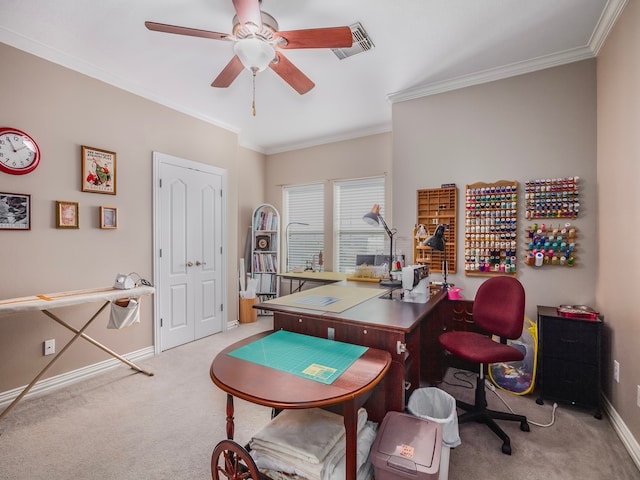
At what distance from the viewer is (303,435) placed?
1.36m

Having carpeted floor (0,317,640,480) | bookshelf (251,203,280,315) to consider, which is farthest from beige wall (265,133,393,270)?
carpeted floor (0,317,640,480)

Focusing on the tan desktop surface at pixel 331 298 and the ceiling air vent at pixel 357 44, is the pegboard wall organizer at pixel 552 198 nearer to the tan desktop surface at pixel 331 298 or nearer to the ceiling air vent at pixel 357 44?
the tan desktop surface at pixel 331 298

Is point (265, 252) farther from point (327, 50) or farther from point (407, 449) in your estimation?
point (407, 449)

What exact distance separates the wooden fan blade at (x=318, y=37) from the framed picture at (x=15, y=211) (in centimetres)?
238

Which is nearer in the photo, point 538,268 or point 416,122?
point 538,268

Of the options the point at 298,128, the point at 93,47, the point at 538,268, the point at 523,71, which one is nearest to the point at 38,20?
the point at 93,47

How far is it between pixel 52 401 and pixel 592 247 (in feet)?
15.0

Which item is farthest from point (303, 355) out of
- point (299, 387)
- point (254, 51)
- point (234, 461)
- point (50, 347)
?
point (50, 347)

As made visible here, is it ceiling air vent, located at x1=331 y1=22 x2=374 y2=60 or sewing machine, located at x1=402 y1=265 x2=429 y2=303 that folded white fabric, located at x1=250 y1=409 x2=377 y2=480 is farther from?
ceiling air vent, located at x1=331 y1=22 x2=374 y2=60

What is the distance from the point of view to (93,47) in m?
2.51

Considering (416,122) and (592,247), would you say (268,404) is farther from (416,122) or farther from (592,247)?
(416,122)

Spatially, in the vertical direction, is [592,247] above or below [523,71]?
below

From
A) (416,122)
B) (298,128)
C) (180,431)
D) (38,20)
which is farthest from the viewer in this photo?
(298,128)

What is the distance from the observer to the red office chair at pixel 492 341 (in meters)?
1.92
